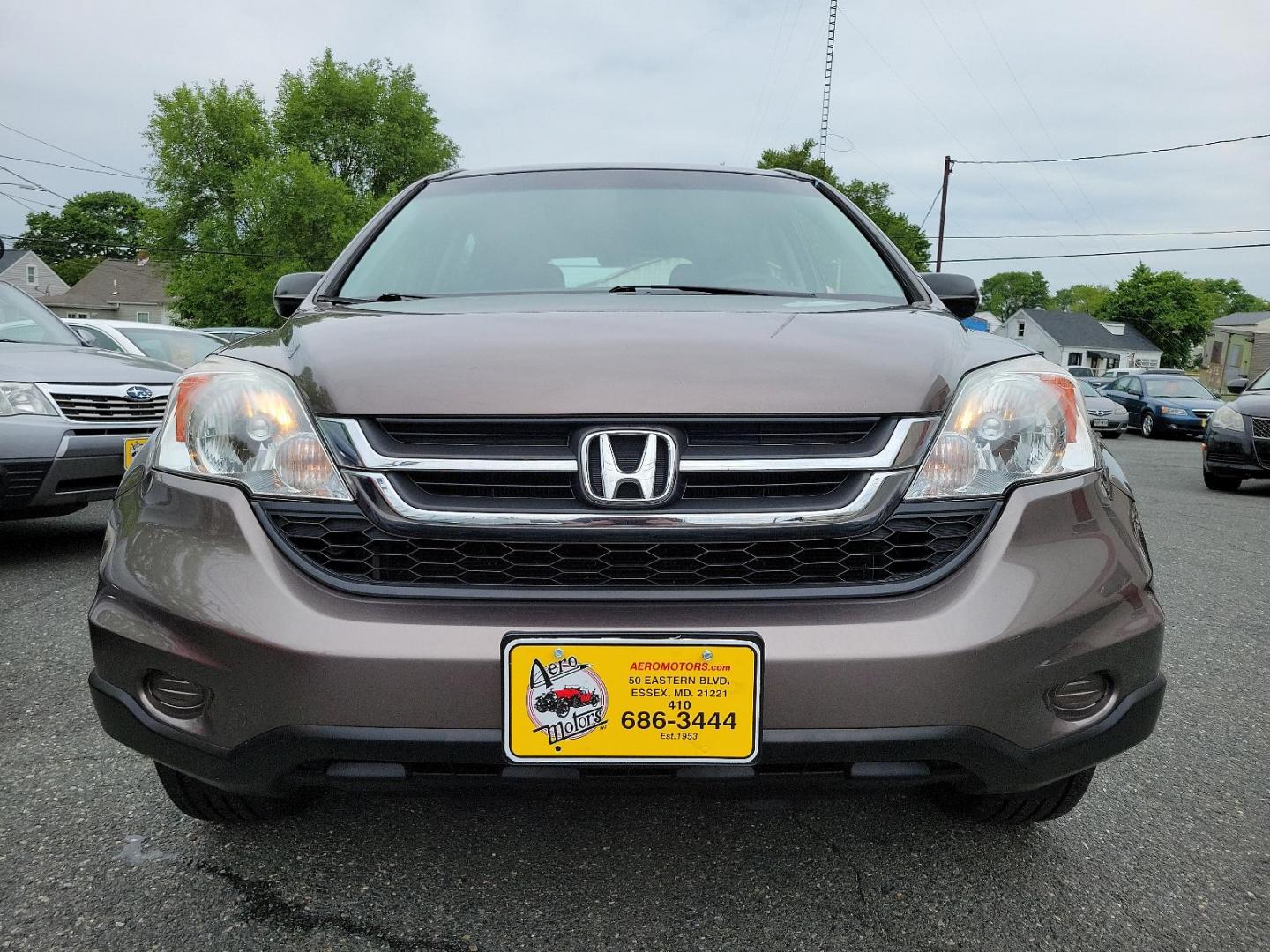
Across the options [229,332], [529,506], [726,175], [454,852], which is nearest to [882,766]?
[529,506]

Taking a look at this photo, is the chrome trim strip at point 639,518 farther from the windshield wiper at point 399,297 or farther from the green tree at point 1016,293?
the green tree at point 1016,293

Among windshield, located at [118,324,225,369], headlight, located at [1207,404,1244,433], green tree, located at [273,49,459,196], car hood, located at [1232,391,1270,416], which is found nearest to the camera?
windshield, located at [118,324,225,369]

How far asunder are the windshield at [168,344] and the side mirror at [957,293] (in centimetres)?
750

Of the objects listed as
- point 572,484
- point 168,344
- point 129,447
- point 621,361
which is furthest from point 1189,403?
point 572,484

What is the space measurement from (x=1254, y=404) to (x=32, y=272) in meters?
80.2

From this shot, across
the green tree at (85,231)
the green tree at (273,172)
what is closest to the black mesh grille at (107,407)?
the green tree at (273,172)

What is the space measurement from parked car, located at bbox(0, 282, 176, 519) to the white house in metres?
77.5

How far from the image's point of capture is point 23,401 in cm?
435

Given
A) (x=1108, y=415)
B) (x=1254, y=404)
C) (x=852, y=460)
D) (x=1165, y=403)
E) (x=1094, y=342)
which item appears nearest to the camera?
(x=852, y=460)

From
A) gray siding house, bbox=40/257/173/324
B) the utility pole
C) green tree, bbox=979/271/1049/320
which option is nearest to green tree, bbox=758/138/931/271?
the utility pole

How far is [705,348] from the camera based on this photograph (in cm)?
A: 162

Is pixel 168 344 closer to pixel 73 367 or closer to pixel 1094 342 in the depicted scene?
pixel 73 367

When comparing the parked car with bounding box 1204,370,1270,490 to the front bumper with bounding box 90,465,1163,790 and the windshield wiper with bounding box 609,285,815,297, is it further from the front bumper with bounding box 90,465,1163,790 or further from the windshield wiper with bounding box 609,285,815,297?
the front bumper with bounding box 90,465,1163,790

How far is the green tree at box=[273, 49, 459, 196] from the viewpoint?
43625mm
